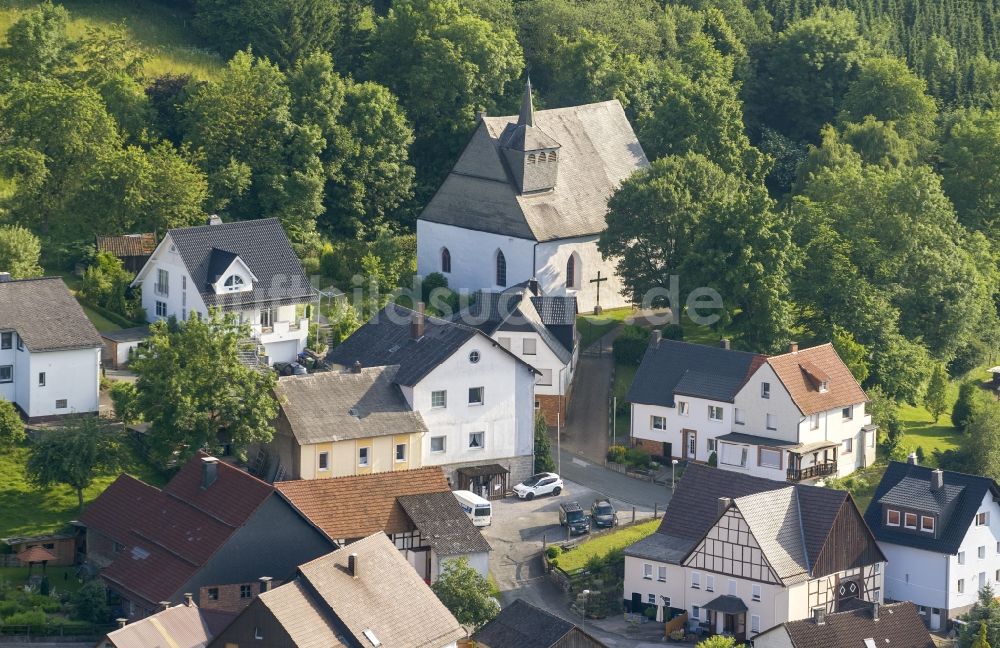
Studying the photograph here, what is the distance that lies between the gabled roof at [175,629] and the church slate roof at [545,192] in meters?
38.5

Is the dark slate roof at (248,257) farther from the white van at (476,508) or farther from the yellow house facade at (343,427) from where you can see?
the white van at (476,508)

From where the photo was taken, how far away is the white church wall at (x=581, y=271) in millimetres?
115438

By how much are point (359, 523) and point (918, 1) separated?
86244 mm

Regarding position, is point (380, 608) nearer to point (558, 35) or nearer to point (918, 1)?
point (558, 35)

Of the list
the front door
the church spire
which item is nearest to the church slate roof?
the church spire

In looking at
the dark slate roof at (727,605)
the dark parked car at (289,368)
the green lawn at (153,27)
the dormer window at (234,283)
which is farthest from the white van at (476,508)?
the green lawn at (153,27)

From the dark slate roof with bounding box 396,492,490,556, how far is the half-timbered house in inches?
246

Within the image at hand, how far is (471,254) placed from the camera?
117312 millimetres

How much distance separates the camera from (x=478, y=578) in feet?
284

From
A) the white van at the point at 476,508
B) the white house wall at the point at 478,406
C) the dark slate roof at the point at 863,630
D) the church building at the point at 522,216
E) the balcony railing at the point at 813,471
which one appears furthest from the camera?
the church building at the point at 522,216

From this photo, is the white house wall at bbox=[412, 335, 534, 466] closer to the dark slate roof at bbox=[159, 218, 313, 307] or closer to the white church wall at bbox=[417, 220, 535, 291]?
the dark slate roof at bbox=[159, 218, 313, 307]

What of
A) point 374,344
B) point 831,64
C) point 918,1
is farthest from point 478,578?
point 918,1

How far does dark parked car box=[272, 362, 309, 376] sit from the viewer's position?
101387 mm

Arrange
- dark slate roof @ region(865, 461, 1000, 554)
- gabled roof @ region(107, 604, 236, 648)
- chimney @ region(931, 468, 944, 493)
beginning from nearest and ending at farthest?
gabled roof @ region(107, 604, 236, 648) → dark slate roof @ region(865, 461, 1000, 554) → chimney @ region(931, 468, 944, 493)
